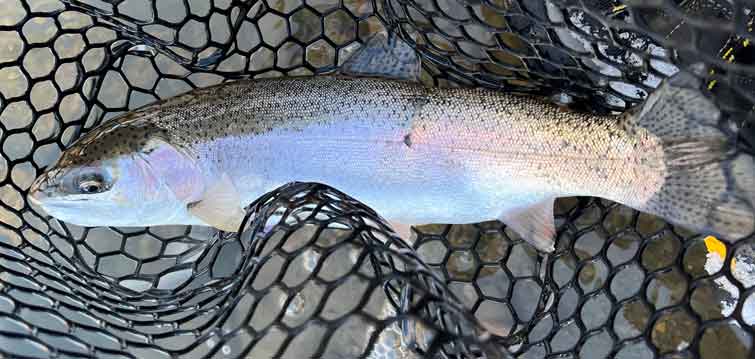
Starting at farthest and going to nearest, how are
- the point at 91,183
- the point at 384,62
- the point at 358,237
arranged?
the point at 384,62 → the point at 91,183 → the point at 358,237

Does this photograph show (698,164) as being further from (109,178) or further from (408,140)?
(109,178)

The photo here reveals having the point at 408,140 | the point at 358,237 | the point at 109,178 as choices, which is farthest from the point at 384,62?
the point at 109,178

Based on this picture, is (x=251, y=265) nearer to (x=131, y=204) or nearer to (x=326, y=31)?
(x=131, y=204)

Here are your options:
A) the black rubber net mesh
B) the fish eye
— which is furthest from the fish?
the black rubber net mesh

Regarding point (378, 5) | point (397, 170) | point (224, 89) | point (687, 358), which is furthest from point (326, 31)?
point (687, 358)

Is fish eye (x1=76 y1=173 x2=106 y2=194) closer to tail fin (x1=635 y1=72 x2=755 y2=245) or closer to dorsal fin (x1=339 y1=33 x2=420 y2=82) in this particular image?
dorsal fin (x1=339 y1=33 x2=420 y2=82)

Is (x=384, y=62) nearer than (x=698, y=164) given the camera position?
No

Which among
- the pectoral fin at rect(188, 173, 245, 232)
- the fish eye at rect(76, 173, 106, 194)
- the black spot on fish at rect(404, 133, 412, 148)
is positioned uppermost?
the black spot on fish at rect(404, 133, 412, 148)
